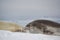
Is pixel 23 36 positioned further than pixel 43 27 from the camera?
No

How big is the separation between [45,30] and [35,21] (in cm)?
22

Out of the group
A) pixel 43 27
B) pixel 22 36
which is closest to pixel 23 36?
pixel 22 36

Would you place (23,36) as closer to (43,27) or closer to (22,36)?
(22,36)

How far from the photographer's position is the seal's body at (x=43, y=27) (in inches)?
68.8

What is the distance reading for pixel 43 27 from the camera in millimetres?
1800

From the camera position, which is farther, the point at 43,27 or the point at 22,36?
the point at 43,27

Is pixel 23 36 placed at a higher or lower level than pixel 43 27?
lower

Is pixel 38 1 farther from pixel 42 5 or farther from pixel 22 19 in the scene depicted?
pixel 22 19

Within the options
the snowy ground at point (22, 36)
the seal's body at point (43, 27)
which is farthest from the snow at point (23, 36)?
the seal's body at point (43, 27)

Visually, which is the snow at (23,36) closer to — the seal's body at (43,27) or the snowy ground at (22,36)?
the snowy ground at (22,36)

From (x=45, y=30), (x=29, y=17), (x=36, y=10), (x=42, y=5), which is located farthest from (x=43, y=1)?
(x=45, y=30)

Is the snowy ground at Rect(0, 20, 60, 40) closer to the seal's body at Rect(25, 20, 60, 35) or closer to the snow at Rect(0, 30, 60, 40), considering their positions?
A: the snow at Rect(0, 30, 60, 40)

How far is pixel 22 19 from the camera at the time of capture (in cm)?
185

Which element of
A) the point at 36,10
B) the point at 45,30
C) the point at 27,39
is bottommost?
the point at 27,39
